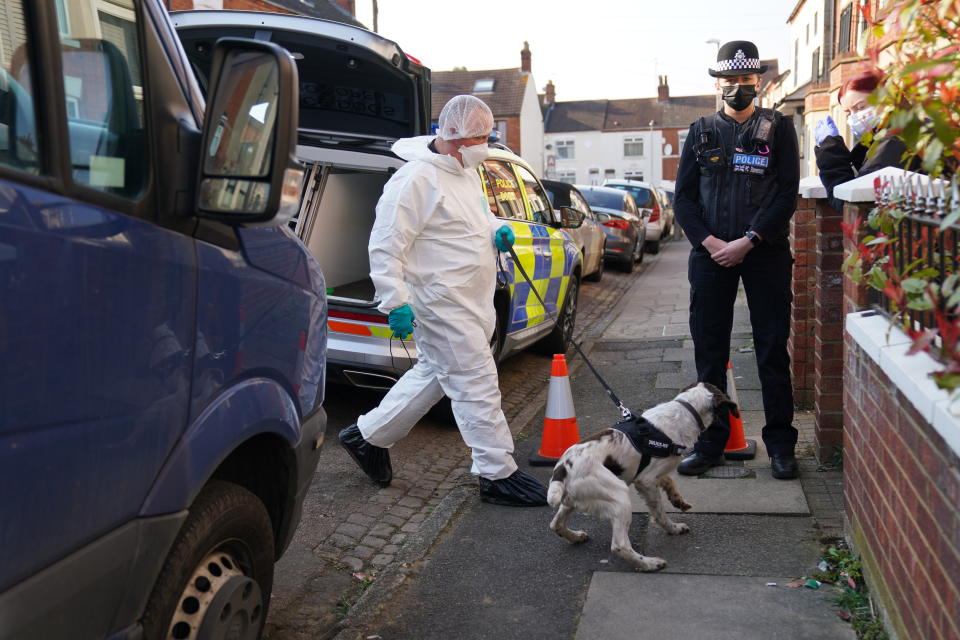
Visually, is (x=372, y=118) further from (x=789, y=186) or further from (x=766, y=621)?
(x=766, y=621)

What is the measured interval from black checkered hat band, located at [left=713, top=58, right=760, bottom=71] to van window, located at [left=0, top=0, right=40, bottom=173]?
3.77 meters

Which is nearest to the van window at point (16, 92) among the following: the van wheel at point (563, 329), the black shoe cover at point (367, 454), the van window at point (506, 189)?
the black shoe cover at point (367, 454)

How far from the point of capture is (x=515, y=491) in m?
4.98

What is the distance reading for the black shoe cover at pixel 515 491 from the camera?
4.96m

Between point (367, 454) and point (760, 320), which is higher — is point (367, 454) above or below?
below

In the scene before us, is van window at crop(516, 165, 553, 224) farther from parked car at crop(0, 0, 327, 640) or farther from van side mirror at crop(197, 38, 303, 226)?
van side mirror at crop(197, 38, 303, 226)

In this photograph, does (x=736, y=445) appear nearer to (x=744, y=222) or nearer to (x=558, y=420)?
(x=558, y=420)

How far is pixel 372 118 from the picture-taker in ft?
23.0

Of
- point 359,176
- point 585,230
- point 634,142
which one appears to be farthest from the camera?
point 634,142

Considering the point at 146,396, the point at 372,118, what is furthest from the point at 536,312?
the point at 146,396

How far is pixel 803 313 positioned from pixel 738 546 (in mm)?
2523

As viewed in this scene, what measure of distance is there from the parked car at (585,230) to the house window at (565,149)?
57545 millimetres

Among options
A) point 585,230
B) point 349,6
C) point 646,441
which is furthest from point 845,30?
point 646,441

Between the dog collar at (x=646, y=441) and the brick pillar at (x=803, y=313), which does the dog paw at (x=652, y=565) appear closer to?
the dog collar at (x=646, y=441)
